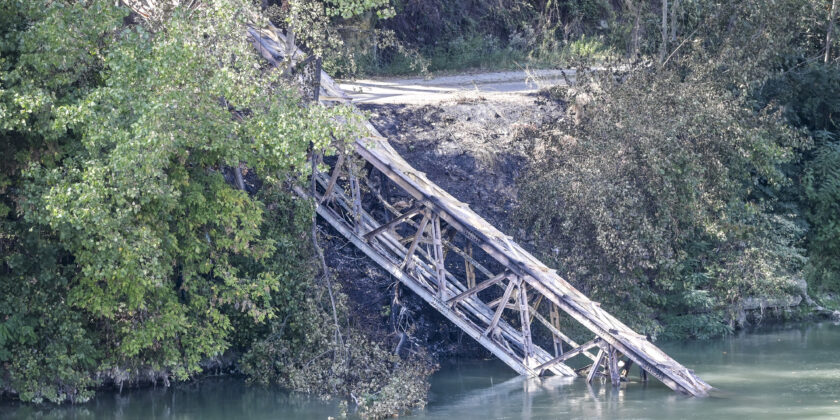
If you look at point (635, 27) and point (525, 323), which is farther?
point (635, 27)

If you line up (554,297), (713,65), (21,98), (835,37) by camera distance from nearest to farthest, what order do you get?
1. (21,98)
2. (554,297)
3. (713,65)
4. (835,37)

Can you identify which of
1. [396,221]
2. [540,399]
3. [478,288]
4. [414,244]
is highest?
[396,221]

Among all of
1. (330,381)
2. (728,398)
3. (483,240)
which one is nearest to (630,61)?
(483,240)

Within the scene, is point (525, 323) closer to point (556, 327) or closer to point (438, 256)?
point (556, 327)

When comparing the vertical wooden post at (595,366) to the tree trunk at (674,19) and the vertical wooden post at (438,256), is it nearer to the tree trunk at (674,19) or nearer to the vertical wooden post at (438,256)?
the vertical wooden post at (438,256)

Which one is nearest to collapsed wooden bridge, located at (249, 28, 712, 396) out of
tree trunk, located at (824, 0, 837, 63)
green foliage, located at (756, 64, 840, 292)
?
green foliage, located at (756, 64, 840, 292)

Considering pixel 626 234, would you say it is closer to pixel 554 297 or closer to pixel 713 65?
pixel 554 297

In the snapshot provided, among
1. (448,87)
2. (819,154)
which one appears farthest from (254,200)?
(819,154)

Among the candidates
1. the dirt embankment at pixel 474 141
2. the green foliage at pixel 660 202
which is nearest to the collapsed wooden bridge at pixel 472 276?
the green foliage at pixel 660 202
